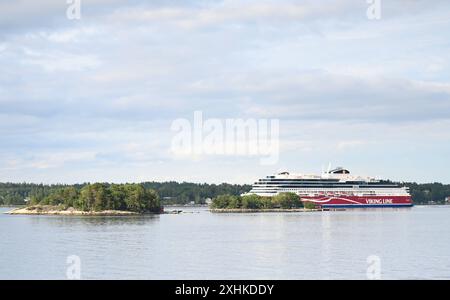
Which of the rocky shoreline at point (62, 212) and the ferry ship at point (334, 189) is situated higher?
the ferry ship at point (334, 189)

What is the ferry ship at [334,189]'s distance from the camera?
585ft

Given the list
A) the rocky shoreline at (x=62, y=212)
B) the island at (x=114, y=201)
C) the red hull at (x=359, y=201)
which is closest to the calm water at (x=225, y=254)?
the rocky shoreline at (x=62, y=212)

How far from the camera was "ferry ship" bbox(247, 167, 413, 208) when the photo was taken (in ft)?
585

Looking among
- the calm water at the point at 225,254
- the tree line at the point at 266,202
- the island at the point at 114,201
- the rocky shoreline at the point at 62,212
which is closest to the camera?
the calm water at the point at 225,254

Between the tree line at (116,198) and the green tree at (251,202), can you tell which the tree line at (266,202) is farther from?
the tree line at (116,198)

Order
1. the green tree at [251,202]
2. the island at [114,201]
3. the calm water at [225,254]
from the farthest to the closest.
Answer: the green tree at [251,202], the island at [114,201], the calm water at [225,254]

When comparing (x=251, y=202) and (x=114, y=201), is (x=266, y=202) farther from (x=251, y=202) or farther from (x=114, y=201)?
(x=114, y=201)

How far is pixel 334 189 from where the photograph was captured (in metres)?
180

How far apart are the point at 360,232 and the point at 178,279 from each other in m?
43.3

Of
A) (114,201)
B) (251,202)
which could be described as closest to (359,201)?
(251,202)

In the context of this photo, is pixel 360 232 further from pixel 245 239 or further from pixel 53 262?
pixel 53 262

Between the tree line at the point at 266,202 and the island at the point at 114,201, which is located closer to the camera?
the island at the point at 114,201
